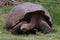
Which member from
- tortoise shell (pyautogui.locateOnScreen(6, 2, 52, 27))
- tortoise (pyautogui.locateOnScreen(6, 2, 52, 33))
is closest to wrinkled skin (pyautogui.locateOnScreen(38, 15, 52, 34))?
tortoise (pyautogui.locateOnScreen(6, 2, 52, 33))

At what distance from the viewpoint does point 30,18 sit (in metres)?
6.07

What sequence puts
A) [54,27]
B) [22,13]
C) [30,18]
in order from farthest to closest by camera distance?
[54,27]
[30,18]
[22,13]

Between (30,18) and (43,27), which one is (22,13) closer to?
(30,18)

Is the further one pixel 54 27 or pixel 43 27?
pixel 54 27

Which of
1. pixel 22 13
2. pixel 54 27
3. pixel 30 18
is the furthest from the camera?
pixel 54 27

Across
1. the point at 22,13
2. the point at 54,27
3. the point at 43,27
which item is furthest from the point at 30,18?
the point at 54,27

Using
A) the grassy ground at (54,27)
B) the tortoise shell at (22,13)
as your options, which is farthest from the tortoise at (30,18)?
the grassy ground at (54,27)

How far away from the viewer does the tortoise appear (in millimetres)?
5898

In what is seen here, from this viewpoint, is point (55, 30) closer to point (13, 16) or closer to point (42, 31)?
point (42, 31)

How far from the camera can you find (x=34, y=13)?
606cm

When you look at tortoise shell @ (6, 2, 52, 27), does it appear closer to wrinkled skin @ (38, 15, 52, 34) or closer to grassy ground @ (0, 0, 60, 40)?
wrinkled skin @ (38, 15, 52, 34)

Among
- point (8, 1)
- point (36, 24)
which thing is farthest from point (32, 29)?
point (8, 1)

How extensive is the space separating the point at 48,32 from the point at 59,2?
277cm

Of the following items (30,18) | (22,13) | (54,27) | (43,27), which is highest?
(22,13)
